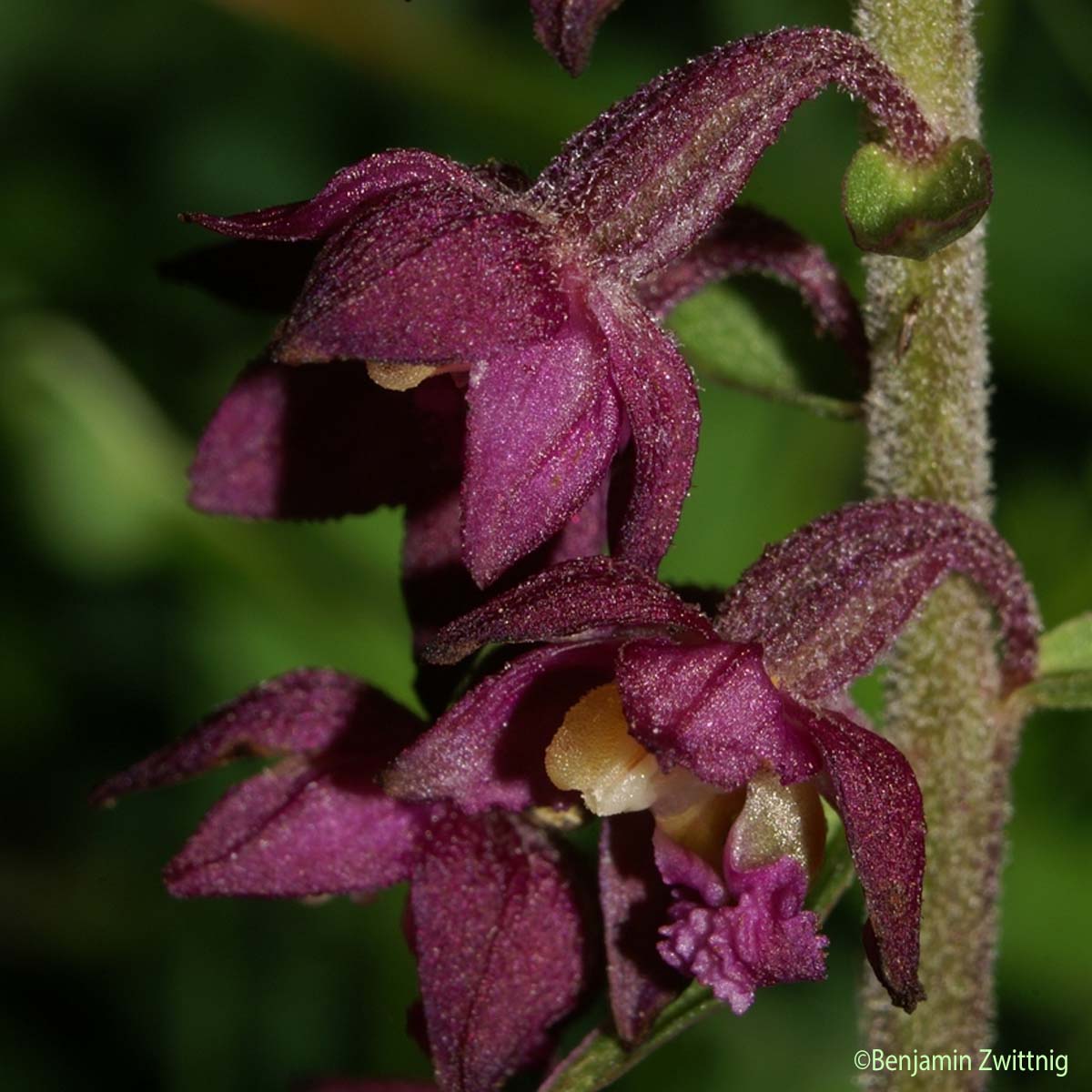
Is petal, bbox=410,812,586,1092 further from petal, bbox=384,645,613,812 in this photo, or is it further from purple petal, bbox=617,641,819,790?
purple petal, bbox=617,641,819,790

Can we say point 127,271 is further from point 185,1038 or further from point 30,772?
point 185,1038

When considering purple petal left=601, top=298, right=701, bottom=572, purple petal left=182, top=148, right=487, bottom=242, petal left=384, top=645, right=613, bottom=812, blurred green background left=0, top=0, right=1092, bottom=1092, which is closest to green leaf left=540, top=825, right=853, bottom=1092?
petal left=384, top=645, right=613, bottom=812

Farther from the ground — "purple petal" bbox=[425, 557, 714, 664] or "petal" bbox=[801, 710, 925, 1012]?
"purple petal" bbox=[425, 557, 714, 664]

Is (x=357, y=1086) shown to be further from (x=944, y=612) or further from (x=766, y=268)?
(x=766, y=268)

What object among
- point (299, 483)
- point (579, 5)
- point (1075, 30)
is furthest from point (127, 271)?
point (579, 5)

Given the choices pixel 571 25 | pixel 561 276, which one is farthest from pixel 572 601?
pixel 571 25

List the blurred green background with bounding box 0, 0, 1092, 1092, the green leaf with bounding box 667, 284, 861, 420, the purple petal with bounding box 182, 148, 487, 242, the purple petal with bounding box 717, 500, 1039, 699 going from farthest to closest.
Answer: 1. the blurred green background with bounding box 0, 0, 1092, 1092
2. the green leaf with bounding box 667, 284, 861, 420
3. the purple petal with bounding box 717, 500, 1039, 699
4. the purple petal with bounding box 182, 148, 487, 242
